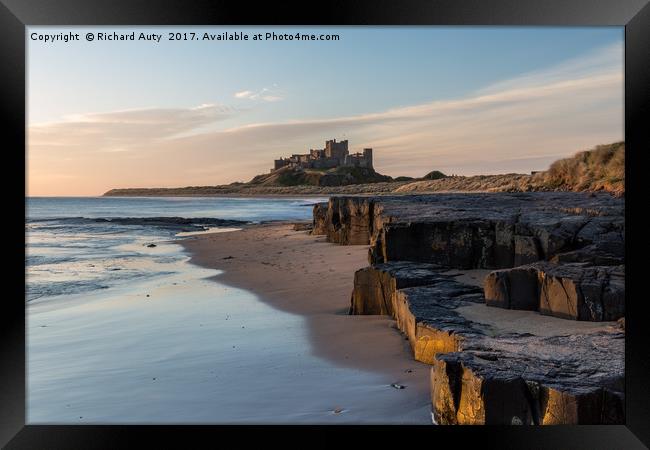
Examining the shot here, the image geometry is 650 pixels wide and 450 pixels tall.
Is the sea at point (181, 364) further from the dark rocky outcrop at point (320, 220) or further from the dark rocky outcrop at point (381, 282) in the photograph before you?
the dark rocky outcrop at point (320, 220)

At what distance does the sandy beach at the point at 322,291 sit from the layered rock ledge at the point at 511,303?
0.21m

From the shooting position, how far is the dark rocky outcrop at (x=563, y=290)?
3951 millimetres

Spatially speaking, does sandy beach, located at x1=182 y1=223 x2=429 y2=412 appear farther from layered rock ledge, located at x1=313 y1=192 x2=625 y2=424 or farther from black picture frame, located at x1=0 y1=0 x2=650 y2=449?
black picture frame, located at x1=0 y1=0 x2=650 y2=449

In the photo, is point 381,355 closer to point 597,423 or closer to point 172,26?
point 597,423

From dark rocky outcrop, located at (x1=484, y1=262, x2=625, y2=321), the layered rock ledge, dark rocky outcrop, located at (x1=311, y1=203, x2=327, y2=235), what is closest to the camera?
the layered rock ledge

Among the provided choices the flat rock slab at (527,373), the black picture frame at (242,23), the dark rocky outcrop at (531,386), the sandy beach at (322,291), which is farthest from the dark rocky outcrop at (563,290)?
the black picture frame at (242,23)

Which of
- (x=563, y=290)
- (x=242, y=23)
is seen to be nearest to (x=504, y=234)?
(x=563, y=290)

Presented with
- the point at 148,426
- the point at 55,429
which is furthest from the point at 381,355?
the point at 55,429

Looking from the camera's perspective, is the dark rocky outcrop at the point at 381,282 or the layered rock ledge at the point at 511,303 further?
the dark rocky outcrop at the point at 381,282

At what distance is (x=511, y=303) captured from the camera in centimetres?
447

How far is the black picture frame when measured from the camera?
2.71m

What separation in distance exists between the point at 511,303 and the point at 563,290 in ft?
1.46

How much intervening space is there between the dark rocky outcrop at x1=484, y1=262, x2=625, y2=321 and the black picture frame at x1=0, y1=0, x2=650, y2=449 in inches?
47.5

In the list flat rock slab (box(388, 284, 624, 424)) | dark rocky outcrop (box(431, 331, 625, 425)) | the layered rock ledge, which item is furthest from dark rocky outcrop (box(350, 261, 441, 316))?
dark rocky outcrop (box(431, 331, 625, 425))
